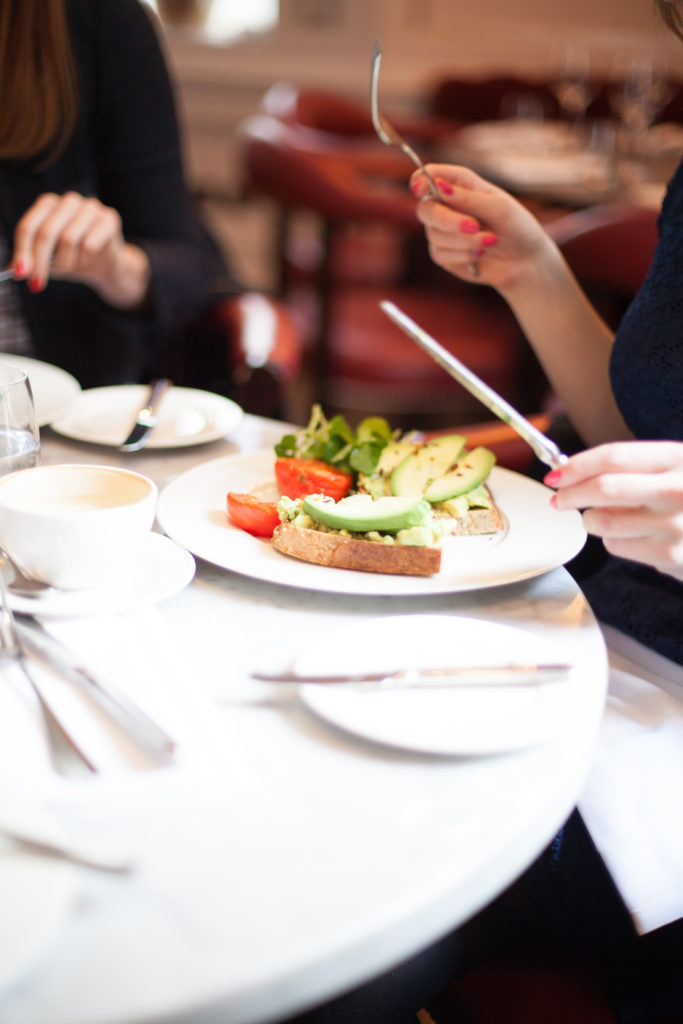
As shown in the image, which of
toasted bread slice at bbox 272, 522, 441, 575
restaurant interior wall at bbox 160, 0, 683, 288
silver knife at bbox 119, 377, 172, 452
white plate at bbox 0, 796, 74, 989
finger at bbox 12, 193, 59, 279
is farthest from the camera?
restaurant interior wall at bbox 160, 0, 683, 288

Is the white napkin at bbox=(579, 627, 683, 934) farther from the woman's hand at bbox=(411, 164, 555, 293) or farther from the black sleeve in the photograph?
the black sleeve

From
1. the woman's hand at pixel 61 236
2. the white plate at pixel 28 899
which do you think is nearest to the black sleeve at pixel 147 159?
the woman's hand at pixel 61 236

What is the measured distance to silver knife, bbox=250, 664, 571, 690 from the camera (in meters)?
0.57

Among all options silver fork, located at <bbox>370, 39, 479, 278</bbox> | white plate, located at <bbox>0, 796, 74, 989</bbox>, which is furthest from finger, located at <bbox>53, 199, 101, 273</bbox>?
white plate, located at <bbox>0, 796, 74, 989</bbox>

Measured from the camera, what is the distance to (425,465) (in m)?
0.85

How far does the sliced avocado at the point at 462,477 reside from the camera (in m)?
0.81

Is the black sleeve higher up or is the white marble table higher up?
the black sleeve

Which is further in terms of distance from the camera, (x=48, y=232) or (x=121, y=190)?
(x=121, y=190)

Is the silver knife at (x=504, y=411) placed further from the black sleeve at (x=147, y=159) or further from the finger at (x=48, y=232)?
the black sleeve at (x=147, y=159)

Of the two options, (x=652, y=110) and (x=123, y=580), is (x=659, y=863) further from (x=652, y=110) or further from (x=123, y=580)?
(x=652, y=110)

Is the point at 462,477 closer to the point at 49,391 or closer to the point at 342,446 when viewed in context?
the point at 342,446

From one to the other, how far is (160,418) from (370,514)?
41cm

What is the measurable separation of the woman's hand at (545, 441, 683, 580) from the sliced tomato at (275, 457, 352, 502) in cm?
23

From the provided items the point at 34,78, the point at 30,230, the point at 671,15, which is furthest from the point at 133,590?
the point at 34,78
